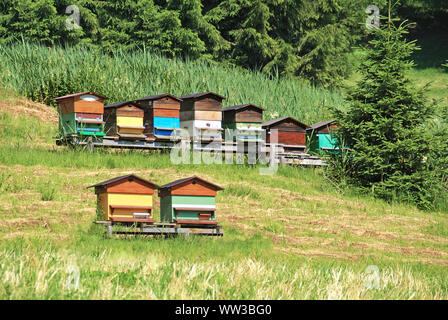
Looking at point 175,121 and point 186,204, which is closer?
point 186,204

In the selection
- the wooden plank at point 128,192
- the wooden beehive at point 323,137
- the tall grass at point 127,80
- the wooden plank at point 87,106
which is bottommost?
the wooden plank at point 128,192

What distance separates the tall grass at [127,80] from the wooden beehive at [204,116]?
17.8 feet

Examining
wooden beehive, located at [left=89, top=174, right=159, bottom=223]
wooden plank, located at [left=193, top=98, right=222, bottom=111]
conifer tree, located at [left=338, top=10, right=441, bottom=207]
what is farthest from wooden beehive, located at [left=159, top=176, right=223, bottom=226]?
conifer tree, located at [left=338, top=10, right=441, bottom=207]

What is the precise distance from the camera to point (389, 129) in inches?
754

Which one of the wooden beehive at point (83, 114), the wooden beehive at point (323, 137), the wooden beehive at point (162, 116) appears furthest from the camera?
the wooden beehive at point (323, 137)

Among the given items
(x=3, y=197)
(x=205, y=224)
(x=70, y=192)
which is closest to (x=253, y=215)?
(x=205, y=224)

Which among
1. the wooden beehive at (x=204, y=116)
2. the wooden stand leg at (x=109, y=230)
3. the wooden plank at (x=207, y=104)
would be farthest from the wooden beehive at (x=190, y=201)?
the wooden plank at (x=207, y=104)

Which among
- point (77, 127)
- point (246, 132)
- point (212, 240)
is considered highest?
point (77, 127)

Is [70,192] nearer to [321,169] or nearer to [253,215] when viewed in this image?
[253,215]

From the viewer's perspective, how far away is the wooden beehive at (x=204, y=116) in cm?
1930

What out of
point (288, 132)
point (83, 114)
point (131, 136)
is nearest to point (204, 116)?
point (131, 136)

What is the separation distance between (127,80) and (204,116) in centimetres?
652

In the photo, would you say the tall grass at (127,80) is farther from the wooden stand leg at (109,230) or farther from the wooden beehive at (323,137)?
the wooden stand leg at (109,230)

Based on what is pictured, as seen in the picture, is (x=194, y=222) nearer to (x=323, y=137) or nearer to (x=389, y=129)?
(x=389, y=129)
